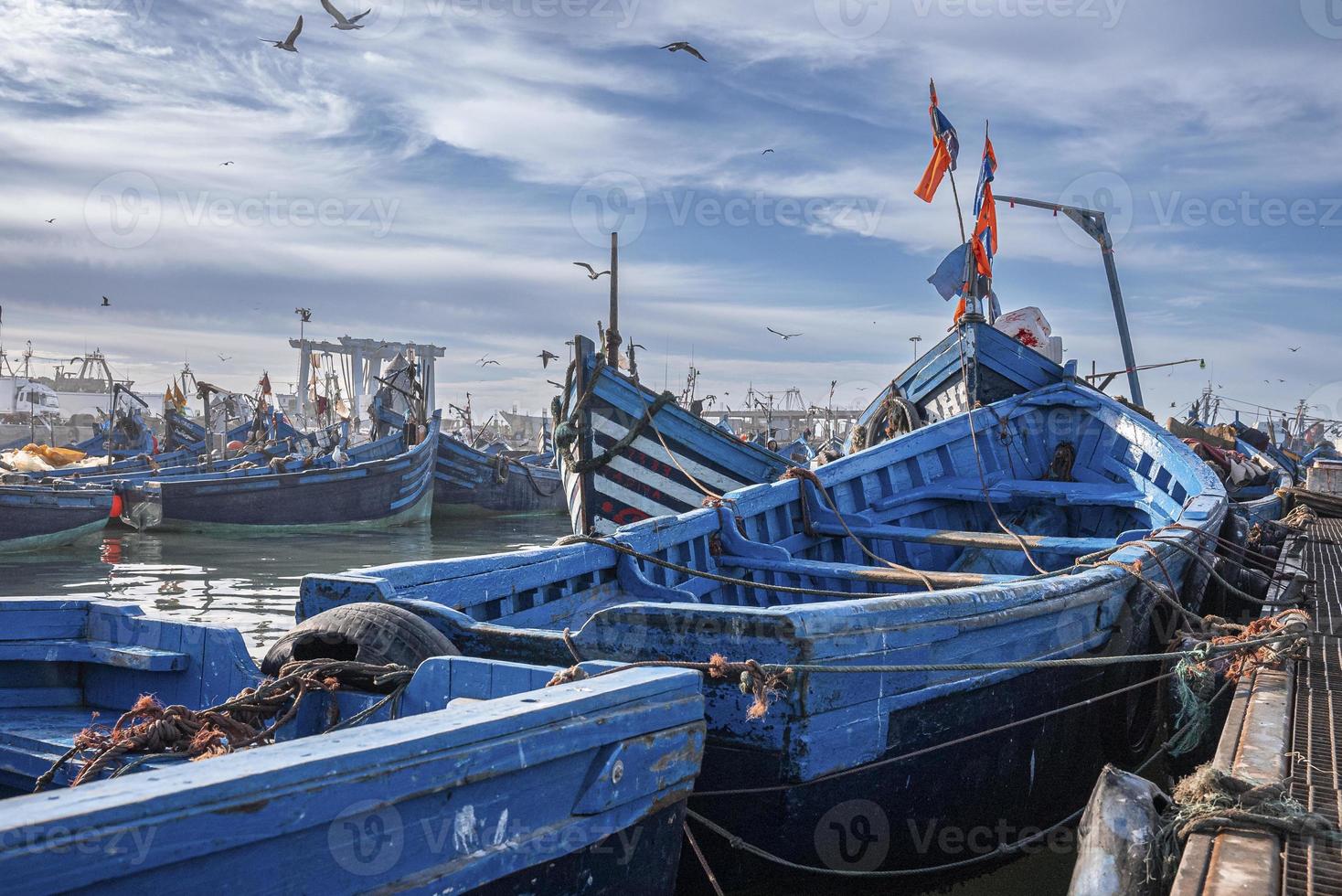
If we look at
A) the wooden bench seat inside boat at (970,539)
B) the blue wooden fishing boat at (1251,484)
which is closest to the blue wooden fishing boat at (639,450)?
the wooden bench seat inside boat at (970,539)

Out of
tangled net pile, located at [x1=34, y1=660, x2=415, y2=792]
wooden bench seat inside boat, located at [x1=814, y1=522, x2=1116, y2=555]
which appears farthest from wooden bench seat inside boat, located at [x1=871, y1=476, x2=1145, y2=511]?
tangled net pile, located at [x1=34, y1=660, x2=415, y2=792]

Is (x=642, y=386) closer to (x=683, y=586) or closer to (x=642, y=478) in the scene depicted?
(x=642, y=478)

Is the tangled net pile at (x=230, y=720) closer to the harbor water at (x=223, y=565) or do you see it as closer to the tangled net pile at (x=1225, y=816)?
the tangled net pile at (x=1225, y=816)

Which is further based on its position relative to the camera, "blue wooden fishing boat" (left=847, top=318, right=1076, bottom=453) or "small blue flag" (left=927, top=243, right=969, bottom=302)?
"small blue flag" (left=927, top=243, right=969, bottom=302)

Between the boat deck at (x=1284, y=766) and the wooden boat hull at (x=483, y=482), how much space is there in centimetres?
2564

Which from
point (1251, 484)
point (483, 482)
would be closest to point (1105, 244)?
point (1251, 484)

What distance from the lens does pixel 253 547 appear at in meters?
19.5

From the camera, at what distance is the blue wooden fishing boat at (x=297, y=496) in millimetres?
21234

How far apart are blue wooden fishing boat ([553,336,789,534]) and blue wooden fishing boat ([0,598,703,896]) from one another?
753 centimetres

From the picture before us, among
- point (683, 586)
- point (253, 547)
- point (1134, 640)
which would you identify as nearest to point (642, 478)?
point (683, 586)

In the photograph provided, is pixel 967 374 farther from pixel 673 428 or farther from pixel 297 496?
pixel 297 496

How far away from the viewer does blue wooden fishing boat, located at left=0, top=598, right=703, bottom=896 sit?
180 cm

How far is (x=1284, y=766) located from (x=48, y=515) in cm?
2090

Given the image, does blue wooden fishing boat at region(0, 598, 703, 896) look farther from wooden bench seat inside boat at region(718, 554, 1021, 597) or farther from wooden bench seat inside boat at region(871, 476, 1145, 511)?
wooden bench seat inside boat at region(871, 476, 1145, 511)
